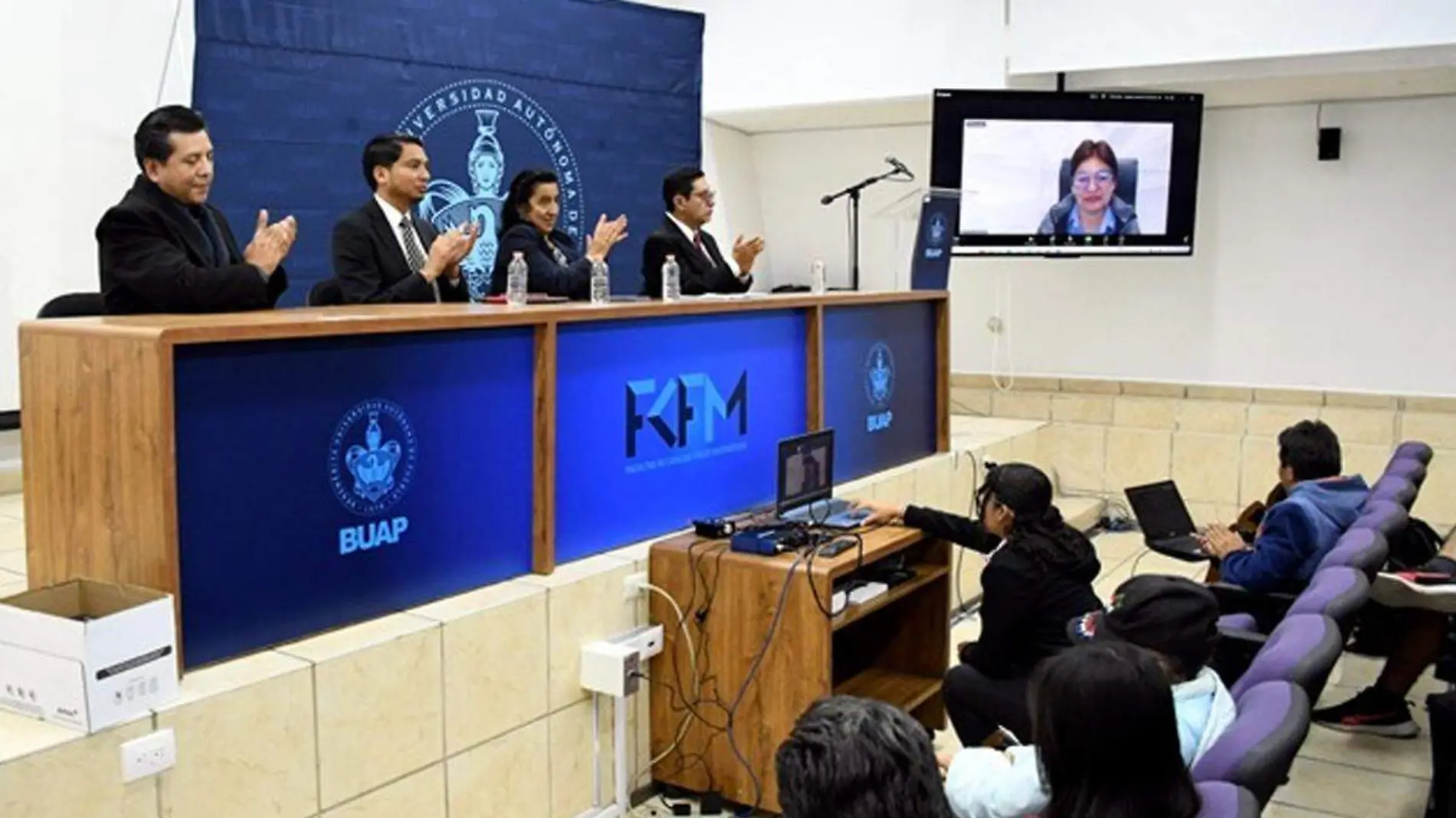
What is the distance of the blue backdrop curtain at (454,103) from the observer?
5270mm

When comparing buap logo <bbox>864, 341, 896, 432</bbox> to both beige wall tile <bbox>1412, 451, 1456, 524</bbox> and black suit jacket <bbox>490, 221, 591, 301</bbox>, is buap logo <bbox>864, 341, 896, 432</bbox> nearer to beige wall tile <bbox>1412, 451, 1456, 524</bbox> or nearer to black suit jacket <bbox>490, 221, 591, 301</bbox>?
black suit jacket <bbox>490, 221, 591, 301</bbox>

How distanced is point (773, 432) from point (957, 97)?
3.07 m

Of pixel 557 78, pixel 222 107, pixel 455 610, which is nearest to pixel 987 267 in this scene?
pixel 557 78

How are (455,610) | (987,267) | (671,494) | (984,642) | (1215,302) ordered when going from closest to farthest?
1. (455,610)
2. (984,642)
3. (671,494)
4. (1215,302)
5. (987,267)

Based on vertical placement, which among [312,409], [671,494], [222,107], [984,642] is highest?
[222,107]

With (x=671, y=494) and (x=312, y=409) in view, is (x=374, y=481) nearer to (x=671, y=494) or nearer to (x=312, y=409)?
(x=312, y=409)

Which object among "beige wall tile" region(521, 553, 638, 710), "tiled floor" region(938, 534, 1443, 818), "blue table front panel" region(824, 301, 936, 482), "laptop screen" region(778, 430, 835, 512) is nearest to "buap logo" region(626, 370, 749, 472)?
"laptop screen" region(778, 430, 835, 512)

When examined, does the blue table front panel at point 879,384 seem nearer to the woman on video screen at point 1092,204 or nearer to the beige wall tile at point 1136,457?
the woman on video screen at point 1092,204

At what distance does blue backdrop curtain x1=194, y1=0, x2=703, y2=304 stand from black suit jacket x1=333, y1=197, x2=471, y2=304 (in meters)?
1.79

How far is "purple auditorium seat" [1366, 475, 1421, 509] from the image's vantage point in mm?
3971

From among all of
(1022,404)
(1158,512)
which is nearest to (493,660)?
(1158,512)

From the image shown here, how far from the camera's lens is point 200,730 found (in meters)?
2.42

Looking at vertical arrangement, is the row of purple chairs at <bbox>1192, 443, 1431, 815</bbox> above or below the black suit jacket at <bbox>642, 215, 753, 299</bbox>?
below

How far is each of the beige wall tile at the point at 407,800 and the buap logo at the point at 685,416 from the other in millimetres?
1040
